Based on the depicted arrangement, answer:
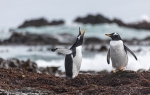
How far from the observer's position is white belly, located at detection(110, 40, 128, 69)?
12.9m

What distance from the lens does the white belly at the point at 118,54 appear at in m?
12.9

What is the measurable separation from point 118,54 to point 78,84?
1489mm

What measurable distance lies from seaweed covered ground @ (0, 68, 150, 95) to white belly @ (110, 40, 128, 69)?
1.54 ft

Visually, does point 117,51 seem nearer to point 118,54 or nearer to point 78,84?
point 118,54

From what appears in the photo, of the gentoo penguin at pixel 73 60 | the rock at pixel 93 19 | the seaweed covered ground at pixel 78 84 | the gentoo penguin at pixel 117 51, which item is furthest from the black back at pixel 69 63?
the rock at pixel 93 19

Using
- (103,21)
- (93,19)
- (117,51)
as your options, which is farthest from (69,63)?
(93,19)

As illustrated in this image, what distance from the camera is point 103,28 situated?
108m

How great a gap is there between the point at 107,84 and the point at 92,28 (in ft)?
332

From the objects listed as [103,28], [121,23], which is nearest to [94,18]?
[121,23]

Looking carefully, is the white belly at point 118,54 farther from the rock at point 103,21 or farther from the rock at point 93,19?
the rock at point 93,19

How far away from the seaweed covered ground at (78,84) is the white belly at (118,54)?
0.47m

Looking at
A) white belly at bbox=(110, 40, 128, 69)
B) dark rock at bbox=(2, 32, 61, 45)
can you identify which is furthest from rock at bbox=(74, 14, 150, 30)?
white belly at bbox=(110, 40, 128, 69)

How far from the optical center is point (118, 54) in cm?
1296

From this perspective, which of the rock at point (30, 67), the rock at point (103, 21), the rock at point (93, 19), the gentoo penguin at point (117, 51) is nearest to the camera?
the gentoo penguin at point (117, 51)
